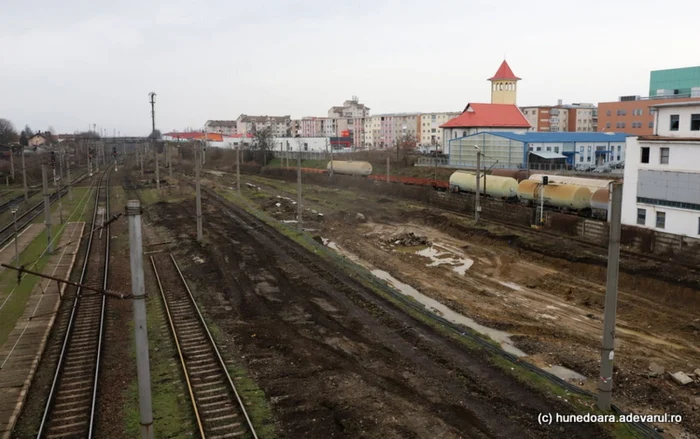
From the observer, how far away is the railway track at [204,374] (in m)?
13.0

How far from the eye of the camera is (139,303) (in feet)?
33.4

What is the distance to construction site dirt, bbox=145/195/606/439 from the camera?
13.0 m

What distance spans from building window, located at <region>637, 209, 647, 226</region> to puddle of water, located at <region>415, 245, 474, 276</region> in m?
10.8

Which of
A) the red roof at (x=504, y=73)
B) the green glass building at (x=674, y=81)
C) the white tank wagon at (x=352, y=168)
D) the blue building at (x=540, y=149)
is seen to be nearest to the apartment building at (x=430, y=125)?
the red roof at (x=504, y=73)

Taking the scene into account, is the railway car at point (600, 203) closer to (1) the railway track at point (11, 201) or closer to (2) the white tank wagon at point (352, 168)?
(2) the white tank wagon at point (352, 168)

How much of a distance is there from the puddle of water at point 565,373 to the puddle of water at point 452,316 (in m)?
1.31

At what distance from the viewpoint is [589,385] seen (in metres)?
15.5

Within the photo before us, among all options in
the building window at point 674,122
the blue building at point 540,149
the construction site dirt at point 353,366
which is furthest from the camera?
the blue building at point 540,149

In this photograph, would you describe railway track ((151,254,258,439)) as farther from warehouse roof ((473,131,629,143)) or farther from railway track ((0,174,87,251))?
warehouse roof ((473,131,629,143))

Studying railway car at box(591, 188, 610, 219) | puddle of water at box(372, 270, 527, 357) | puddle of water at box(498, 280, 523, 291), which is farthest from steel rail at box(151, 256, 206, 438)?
railway car at box(591, 188, 610, 219)

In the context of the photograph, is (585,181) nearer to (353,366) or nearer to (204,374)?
(353,366)

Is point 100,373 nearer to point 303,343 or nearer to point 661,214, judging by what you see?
point 303,343

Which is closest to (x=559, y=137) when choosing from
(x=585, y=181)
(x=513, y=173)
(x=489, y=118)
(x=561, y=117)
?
(x=513, y=173)

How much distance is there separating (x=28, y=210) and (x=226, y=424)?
46.3 meters
